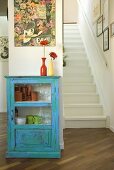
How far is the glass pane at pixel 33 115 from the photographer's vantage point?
11.8ft

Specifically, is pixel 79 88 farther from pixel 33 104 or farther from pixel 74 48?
pixel 33 104

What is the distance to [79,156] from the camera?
3486mm

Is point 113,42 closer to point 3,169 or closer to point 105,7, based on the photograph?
point 105,7

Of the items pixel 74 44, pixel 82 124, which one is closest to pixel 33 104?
pixel 82 124

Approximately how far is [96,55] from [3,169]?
401 cm

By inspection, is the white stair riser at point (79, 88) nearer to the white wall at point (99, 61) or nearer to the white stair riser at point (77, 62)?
the white wall at point (99, 61)

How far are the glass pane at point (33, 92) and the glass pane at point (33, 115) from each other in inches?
5.8

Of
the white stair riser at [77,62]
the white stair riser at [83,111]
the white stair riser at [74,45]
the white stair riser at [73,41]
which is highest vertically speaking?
the white stair riser at [73,41]

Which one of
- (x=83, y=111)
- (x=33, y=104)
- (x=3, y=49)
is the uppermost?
(x=3, y=49)

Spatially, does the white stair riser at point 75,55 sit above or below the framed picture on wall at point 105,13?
below

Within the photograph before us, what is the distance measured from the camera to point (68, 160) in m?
3.35

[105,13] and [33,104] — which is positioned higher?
[105,13]

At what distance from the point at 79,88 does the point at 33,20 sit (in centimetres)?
280

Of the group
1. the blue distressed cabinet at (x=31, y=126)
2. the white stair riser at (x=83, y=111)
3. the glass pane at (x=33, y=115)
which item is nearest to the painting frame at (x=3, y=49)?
the white stair riser at (x=83, y=111)
